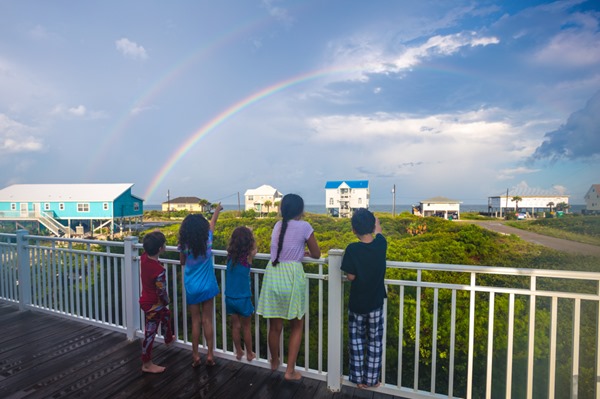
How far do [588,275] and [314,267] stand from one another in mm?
5842

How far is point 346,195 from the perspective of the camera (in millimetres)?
47906

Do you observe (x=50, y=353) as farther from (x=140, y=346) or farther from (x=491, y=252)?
(x=491, y=252)

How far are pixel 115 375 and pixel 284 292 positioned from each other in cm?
177

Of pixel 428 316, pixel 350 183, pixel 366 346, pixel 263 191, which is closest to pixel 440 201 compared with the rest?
pixel 350 183

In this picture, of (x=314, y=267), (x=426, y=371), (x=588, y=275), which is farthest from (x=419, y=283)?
(x=426, y=371)

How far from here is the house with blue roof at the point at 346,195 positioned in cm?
4753

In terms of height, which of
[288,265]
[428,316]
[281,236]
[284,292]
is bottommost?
[428,316]

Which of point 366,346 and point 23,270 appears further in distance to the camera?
point 23,270

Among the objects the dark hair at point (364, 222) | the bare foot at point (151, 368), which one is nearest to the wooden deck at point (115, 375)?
the bare foot at point (151, 368)

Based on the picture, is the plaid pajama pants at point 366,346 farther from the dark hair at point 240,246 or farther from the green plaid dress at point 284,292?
the dark hair at point 240,246

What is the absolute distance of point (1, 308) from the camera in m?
4.50

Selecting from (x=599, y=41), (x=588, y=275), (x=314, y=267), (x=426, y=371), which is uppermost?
(x=599, y=41)

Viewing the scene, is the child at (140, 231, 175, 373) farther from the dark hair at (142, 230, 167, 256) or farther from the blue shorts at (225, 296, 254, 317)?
the blue shorts at (225, 296, 254, 317)

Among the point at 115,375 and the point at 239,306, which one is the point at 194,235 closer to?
the point at 239,306
